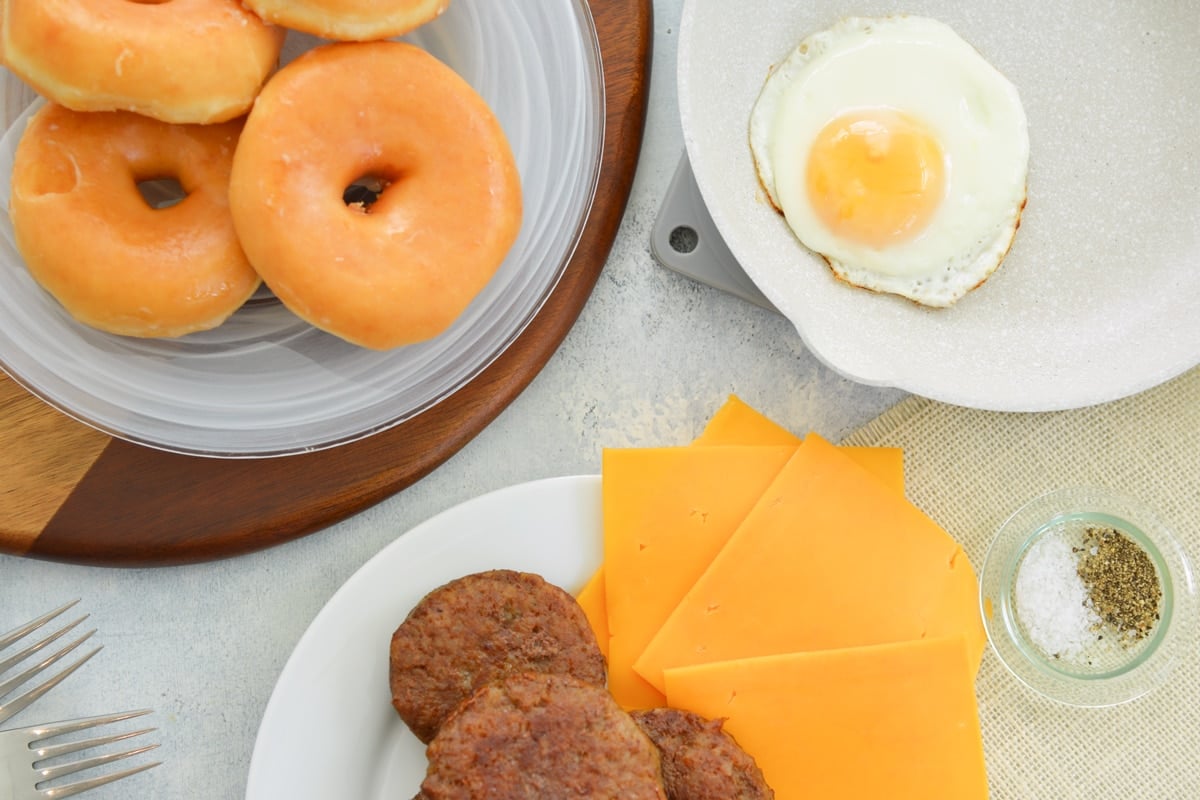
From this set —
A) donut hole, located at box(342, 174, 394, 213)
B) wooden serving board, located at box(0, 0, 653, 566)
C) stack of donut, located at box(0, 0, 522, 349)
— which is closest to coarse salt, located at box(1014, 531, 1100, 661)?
wooden serving board, located at box(0, 0, 653, 566)

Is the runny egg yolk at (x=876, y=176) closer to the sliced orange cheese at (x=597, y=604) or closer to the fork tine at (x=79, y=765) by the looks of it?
the sliced orange cheese at (x=597, y=604)

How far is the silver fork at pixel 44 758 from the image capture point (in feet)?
3.98

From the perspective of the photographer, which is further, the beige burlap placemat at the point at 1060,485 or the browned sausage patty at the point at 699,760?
the beige burlap placemat at the point at 1060,485

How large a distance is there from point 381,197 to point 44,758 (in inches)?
31.2

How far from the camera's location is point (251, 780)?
1.18 meters

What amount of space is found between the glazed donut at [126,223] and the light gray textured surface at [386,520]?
369 millimetres

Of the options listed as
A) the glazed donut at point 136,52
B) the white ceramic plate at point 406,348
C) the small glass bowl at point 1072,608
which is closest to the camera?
the glazed donut at point 136,52

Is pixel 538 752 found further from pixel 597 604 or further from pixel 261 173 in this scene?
pixel 261 173

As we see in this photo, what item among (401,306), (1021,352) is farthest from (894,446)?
(401,306)

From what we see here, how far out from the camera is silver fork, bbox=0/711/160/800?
1.21 meters

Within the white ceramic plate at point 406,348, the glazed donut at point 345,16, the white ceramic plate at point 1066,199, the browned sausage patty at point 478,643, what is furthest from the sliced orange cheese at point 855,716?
the glazed donut at point 345,16

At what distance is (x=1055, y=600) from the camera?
4.22 feet

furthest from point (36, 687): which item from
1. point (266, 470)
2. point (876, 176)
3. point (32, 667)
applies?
point (876, 176)

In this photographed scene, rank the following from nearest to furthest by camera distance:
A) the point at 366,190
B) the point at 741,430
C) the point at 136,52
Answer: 1. the point at 136,52
2. the point at 366,190
3. the point at 741,430
